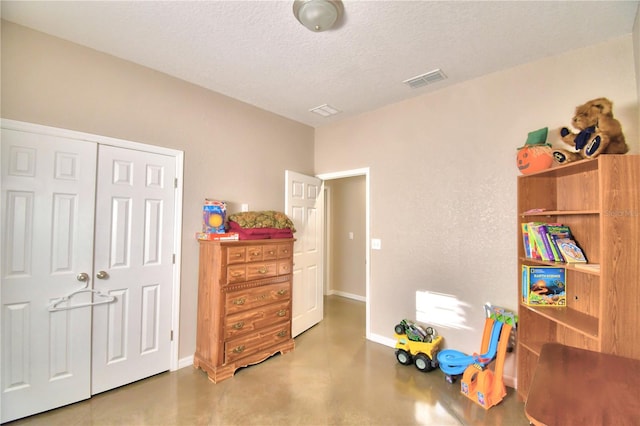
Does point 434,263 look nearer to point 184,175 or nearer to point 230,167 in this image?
point 230,167

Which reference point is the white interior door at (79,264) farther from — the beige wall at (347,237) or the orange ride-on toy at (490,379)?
the beige wall at (347,237)

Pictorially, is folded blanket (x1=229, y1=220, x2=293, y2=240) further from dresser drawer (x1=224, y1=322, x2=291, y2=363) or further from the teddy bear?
the teddy bear

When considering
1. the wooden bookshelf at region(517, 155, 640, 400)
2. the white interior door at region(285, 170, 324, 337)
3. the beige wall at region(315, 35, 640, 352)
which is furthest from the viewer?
the white interior door at region(285, 170, 324, 337)

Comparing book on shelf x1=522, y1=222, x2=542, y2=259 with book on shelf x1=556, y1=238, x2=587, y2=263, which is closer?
book on shelf x1=556, y1=238, x2=587, y2=263

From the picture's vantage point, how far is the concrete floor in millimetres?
1964

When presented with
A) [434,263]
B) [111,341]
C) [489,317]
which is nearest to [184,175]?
[111,341]

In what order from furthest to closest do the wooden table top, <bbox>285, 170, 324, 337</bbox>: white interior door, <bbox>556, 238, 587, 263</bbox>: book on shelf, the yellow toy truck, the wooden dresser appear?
<bbox>285, 170, 324, 337</bbox>: white interior door
the yellow toy truck
the wooden dresser
<bbox>556, 238, 587, 263</bbox>: book on shelf
the wooden table top

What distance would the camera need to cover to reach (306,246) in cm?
372

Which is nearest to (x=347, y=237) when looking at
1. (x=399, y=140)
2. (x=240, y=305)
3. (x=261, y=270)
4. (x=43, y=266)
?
(x=399, y=140)

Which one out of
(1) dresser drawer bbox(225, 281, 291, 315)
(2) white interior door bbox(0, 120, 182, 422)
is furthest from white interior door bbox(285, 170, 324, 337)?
(2) white interior door bbox(0, 120, 182, 422)

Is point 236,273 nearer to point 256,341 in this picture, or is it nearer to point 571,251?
point 256,341

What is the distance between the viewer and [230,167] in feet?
10.1

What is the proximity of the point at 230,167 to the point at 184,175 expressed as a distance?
522 mm

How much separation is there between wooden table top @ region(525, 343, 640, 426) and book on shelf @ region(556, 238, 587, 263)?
29.7 inches
